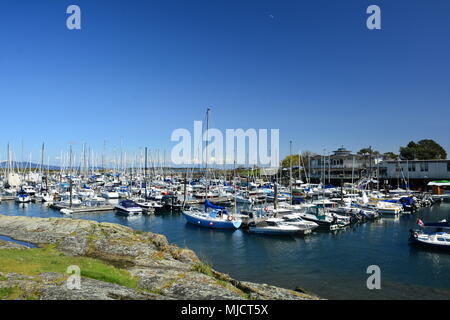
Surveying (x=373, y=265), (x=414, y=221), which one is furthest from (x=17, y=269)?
(x=414, y=221)

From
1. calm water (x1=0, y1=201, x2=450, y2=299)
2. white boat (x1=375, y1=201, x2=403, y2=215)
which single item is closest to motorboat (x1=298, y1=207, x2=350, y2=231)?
calm water (x1=0, y1=201, x2=450, y2=299)

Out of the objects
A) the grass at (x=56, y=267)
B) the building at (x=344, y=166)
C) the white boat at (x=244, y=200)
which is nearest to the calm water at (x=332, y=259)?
the grass at (x=56, y=267)

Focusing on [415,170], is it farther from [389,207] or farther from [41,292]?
[41,292]

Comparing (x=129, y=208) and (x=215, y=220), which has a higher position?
(x=215, y=220)

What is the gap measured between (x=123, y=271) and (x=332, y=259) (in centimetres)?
2216

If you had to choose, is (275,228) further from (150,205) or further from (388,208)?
(150,205)

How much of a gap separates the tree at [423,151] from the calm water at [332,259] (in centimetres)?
7814

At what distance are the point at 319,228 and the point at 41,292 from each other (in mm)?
42664

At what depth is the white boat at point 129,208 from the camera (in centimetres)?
6469

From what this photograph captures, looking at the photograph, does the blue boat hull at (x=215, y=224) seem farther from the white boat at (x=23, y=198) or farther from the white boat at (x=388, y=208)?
the white boat at (x=23, y=198)

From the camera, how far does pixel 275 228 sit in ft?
148

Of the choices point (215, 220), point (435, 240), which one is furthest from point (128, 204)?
point (435, 240)

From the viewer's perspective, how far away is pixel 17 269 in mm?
19141
